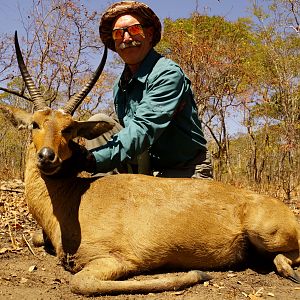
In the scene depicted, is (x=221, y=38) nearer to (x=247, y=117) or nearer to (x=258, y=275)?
(x=247, y=117)

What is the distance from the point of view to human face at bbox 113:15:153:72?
5867mm

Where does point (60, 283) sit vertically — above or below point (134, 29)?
below

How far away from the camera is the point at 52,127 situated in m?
4.45

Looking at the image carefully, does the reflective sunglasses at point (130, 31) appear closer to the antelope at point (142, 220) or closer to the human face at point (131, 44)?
the human face at point (131, 44)

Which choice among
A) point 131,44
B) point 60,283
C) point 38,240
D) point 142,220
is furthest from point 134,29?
point 60,283

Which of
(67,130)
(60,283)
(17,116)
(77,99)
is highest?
(77,99)

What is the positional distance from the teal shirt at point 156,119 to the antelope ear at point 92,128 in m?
0.16

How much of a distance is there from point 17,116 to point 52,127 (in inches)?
33.0

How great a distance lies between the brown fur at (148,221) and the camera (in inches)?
171

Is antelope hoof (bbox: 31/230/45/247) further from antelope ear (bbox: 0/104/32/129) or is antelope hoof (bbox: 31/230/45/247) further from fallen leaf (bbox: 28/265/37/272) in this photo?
antelope ear (bbox: 0/104/32/129)

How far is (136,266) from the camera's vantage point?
436 cm

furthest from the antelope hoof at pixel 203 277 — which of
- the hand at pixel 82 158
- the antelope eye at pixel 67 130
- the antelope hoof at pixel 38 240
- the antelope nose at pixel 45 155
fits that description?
the antelope hoof at pixel 38 240

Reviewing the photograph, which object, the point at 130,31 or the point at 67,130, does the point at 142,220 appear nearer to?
the point at 67,130

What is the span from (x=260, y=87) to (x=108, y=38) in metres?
20.2
